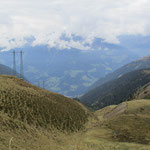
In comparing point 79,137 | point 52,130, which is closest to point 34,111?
point 52,130

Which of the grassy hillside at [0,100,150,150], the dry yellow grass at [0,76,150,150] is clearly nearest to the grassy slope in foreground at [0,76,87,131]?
the dry yellow grass at [0,76,150,150]

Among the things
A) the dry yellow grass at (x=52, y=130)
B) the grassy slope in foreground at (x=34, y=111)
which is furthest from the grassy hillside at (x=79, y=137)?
the grassy slope in foreground at (x=34, y=111)

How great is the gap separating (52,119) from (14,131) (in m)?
14.5

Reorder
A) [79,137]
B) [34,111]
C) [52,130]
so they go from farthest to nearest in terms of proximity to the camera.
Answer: [34,111] < [79,137] < [52,130]

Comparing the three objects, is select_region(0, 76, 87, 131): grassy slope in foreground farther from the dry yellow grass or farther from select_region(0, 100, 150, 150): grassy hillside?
select_region(0, 100, 150, 150): grassy hillside

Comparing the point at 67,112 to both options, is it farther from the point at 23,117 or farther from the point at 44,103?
the point at 23,117

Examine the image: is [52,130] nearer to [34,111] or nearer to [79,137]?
[79,137]

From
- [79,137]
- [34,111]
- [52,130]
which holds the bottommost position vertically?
[79,137]

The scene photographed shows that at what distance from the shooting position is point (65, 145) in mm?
30078

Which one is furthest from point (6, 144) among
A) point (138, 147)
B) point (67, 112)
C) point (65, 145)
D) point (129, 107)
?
point (129, 107)

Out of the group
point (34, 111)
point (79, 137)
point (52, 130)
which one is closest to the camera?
point (52, 130)

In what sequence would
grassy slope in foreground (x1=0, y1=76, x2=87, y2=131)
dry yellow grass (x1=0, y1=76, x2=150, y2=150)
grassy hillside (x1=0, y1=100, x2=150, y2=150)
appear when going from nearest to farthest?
grassy hillside (x1=0, y1=100, x2=150, y2=150)
dry yellow grass (x1=0, y1=76, x2=150, y2=150)
grassy slope in foreground (x1=0, y1=76, x2=87, y2=131)

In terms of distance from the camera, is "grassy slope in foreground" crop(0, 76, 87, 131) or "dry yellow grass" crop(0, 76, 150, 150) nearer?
"dry yellow grass" crop(0, 76, 150, 150)

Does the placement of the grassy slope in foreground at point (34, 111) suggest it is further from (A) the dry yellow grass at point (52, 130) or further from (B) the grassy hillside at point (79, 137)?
(B) the grassy hillside at point (79, 137)
